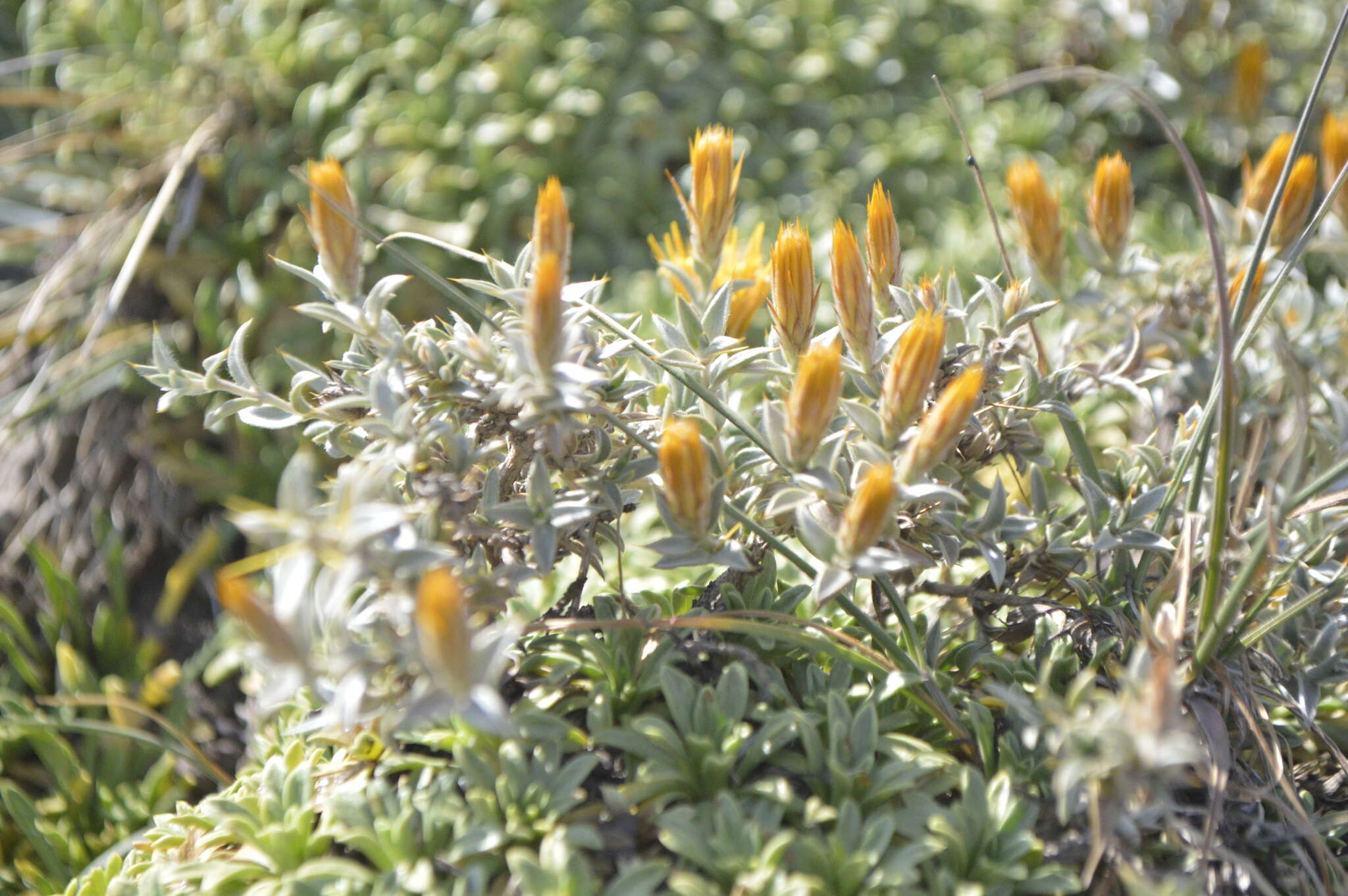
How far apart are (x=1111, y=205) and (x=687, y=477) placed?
90cm

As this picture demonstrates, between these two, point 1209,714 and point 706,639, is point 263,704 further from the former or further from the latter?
point 1209,714

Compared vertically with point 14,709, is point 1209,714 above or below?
above

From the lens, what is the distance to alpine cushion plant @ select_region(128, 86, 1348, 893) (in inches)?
36.6

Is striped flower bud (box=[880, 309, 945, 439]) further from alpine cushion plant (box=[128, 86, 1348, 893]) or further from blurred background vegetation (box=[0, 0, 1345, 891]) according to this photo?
blurred background vegetation (box=[0, 0, 1345, 891])

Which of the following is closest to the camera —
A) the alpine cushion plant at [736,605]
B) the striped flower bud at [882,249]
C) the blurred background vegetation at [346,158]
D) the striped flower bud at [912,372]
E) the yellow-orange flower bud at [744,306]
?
the alpine cushion plant at [736,605]

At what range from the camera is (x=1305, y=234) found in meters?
1.23

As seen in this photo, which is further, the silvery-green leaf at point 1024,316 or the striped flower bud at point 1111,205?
the striped flower bud at point 1111,205

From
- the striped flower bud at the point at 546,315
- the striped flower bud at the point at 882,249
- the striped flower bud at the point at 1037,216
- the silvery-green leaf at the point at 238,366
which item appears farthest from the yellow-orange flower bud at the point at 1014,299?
the silvery-green leaf at the point at 238,366

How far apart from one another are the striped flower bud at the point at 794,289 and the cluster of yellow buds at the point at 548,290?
0.25 m

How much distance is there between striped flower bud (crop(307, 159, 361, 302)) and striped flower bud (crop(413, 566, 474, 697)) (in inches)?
17.0

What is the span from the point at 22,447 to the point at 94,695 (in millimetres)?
776

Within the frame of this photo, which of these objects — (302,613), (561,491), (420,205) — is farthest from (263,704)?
(420,205)

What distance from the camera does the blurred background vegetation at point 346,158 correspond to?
246cm

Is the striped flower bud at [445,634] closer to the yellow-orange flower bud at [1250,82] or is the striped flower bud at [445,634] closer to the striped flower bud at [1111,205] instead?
the striped flower bud at [1111,205]
